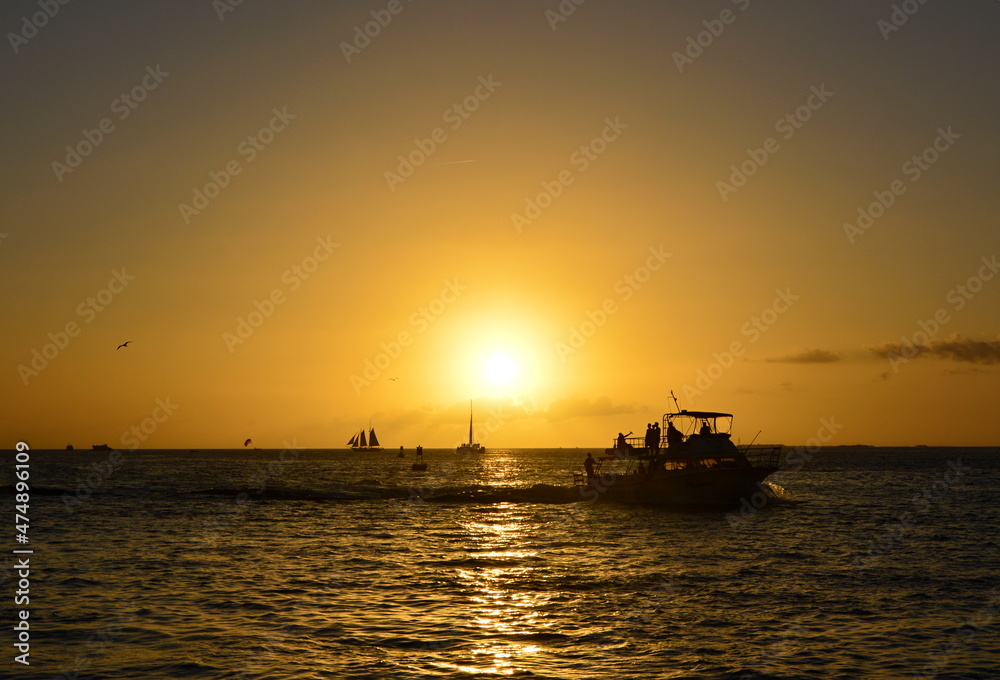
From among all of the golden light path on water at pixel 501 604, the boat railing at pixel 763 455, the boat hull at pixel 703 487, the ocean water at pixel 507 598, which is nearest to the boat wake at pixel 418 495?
the boat hull at pixel 703 487

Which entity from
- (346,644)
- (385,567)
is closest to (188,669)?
(346,644)

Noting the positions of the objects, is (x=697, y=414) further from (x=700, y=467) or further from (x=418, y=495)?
(x=418, y=495)

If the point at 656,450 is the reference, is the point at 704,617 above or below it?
below

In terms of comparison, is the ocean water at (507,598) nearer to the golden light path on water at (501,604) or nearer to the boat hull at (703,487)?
the golden light path on water at (501,604)

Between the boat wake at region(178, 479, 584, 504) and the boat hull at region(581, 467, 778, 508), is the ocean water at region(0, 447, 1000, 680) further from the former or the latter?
the boat wake at region(178, 479, 584, 504)

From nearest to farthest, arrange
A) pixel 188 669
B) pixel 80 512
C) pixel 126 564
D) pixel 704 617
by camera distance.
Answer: pixel 188 669 < pixel 704 617 < pixel 126 564 < pixel 80 512

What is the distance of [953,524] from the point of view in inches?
2205

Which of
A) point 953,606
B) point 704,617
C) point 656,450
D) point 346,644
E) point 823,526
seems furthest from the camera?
point 656,450

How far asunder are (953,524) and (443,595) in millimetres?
42431

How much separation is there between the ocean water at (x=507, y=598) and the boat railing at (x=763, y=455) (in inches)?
207

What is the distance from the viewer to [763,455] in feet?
206

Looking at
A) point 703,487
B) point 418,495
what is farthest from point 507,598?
point 418,495

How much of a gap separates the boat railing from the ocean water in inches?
207

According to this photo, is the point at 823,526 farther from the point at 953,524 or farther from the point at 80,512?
the point at 80,512
